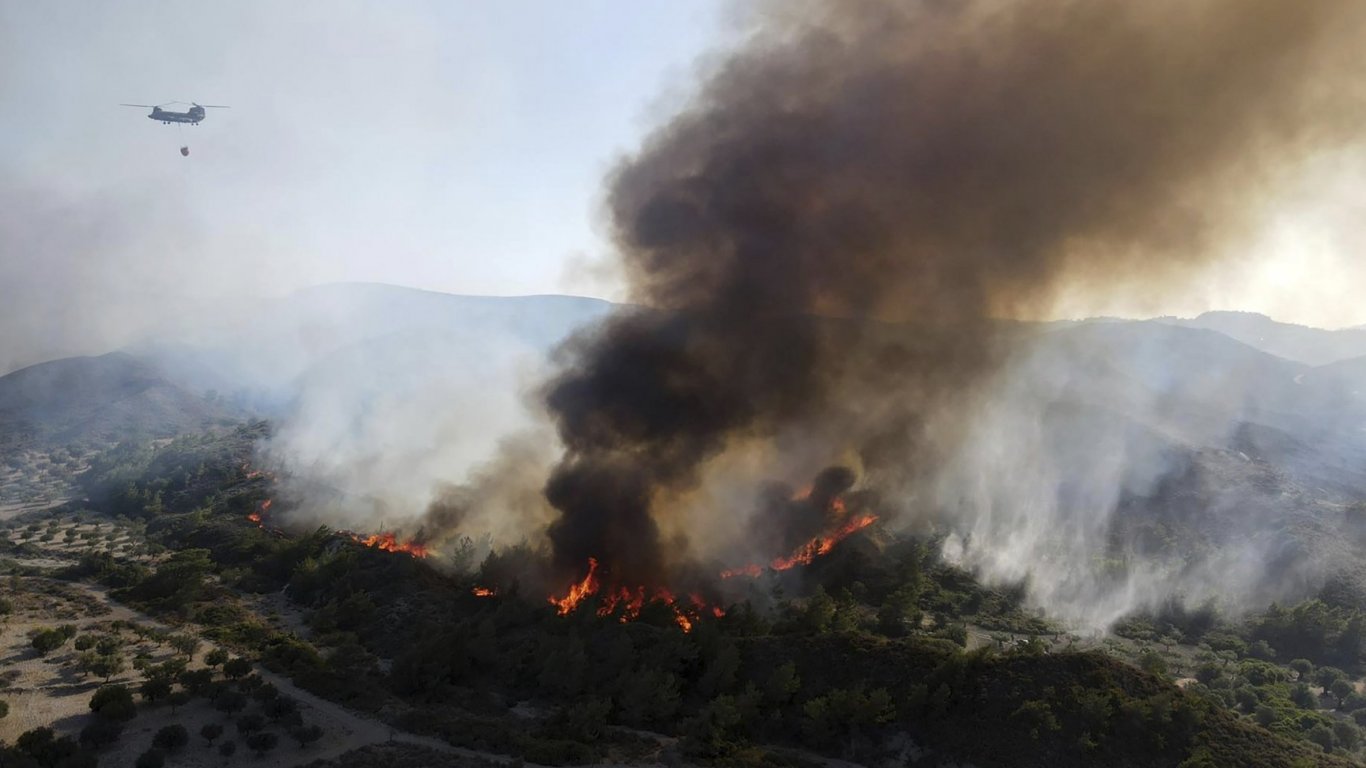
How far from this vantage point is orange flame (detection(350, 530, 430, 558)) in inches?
2004

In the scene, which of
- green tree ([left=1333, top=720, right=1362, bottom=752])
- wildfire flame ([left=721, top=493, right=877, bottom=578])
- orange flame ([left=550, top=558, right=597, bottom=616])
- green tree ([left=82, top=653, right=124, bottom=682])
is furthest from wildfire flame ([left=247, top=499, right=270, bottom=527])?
green tree ([left=1333, top=720, right=1362, bottom=752])

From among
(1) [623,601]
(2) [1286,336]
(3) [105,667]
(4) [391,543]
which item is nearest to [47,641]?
(3) [105,667]

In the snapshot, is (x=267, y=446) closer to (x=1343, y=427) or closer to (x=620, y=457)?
(x=620, y=457)

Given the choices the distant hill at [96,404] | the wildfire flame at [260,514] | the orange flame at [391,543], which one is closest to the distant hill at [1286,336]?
the orange flame at [391,543]

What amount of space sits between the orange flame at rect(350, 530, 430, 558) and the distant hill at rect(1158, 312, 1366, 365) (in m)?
136

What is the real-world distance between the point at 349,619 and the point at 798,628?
25.5 meters

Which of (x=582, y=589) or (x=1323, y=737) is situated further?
(x=582, y=589)

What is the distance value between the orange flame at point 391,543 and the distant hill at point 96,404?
8105 centimetres

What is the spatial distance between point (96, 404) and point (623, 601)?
126m

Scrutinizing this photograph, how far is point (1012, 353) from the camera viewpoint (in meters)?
70.4

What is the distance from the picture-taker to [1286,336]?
157 metres

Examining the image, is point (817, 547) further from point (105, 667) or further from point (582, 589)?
point (105, 667)

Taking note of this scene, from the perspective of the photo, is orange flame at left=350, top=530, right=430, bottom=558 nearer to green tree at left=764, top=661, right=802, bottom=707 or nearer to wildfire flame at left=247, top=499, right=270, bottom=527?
wildfire flame at left=247, top=499, right=270, bottom=527

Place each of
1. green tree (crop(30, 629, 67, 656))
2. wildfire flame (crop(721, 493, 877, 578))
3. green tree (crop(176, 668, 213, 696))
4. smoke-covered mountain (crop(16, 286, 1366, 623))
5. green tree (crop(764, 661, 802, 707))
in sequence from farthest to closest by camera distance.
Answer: smoke-covered mountain (crop(16, 286, 1366, 623))
wildfire flame (crop(721, 493, 877, 578))
green tree (crop(30, 629, 67, 656))
green tree (crop(764, 661, 802, 707))
green tree (crop(176, 668, 213, 696))
